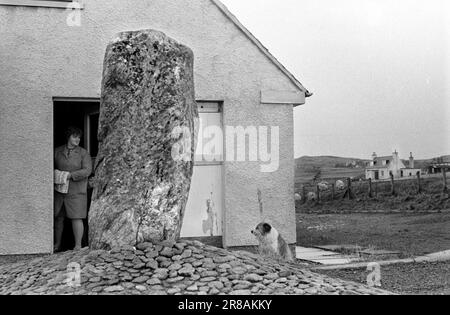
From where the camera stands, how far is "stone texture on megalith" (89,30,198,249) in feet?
20.8

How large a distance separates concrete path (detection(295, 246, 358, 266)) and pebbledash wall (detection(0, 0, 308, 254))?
2.10 feet

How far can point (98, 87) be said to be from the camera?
28.9ft

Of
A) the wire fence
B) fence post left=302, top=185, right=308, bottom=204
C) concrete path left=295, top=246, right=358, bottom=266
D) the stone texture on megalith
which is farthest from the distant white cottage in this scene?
the stone texture on megalith

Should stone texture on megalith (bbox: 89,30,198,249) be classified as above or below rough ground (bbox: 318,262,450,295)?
above

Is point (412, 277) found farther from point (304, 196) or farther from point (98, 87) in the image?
point (304, 196)

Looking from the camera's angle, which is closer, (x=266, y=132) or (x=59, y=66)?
(x=59, y=66)

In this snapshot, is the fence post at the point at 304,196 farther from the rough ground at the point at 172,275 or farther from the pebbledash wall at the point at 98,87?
the rough ground at the point at 172,275

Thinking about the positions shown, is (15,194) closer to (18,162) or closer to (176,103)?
(18,162)

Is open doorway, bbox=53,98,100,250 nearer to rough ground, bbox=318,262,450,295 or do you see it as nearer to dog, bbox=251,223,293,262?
dog, bbox=251,223,293,262

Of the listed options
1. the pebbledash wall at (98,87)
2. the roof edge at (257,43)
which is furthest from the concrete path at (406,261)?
the roof edge at (257,43)

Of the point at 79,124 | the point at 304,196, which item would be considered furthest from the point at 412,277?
the point at 304,196
